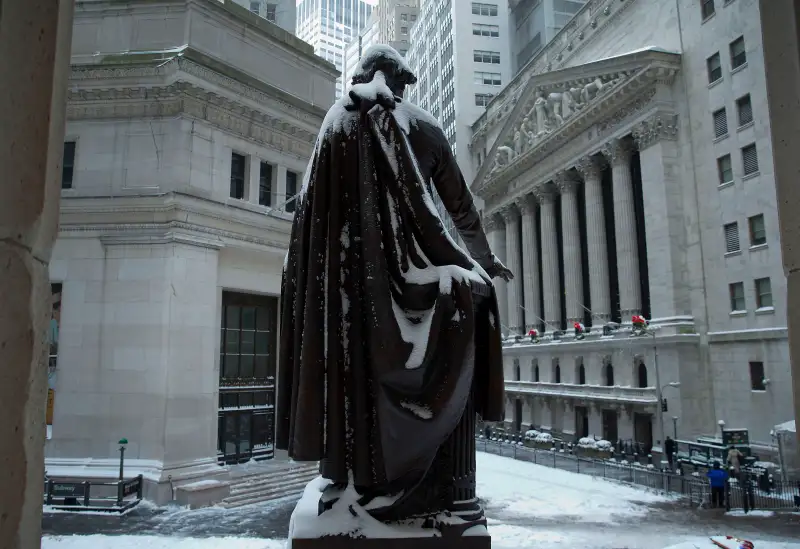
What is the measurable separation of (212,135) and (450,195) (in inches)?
794

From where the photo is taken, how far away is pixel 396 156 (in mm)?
4105

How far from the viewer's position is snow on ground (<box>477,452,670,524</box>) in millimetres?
18281

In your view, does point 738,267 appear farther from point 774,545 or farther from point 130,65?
point 130,65

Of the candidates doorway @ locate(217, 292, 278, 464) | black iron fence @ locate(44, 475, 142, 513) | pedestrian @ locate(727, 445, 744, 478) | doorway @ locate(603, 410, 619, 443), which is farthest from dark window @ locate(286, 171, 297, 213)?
doorway @ locate(603, 410, 619, 443)

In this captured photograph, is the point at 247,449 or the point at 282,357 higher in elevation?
the point at 282,357

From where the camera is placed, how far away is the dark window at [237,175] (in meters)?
23.9

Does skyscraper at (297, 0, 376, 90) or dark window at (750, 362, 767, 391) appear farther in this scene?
skyscraper at (297, 0, 376, 90)

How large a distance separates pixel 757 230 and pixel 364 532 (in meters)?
33.8

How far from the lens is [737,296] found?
32.9 meters

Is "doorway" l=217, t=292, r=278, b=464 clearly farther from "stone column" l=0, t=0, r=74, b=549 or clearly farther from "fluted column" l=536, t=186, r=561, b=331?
"fluted column" l=536, t=186, r=561, b=331

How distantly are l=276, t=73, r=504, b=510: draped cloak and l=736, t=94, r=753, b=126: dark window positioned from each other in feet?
112

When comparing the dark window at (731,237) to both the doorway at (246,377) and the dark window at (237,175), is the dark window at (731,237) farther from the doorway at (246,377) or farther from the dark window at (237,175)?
the dark window at (237,175)

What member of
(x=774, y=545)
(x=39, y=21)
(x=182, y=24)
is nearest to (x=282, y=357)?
(x=39, y=21)

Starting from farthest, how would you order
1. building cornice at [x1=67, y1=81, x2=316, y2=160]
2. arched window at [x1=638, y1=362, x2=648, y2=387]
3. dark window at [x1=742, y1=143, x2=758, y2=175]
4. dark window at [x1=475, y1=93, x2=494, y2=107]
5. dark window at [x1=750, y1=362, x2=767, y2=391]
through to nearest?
1. dark window at [x1=475, y1=93, x2=494, y2=107]
2. arched window at [x1=638, y1=362, x2=648, y2=387]
3. dark window at [x1=742, y1=143, x2=758, y2=175]
4. dark window at [x1=750, y1=362, x2=767, y2=391]
5. building cornice at [x1=67, y1=81, x2=316, y2=160]
